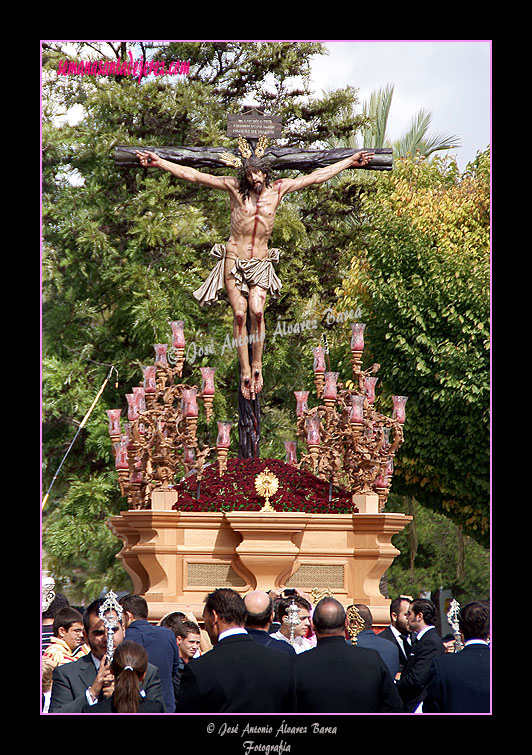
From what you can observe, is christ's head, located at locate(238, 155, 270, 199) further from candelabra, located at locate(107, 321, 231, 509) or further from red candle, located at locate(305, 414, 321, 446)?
red candle, located at locate(305, 414, 321, 446)

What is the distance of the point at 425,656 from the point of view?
8383 millimetres

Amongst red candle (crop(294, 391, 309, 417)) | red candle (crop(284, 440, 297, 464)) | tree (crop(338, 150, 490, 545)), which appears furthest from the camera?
tree (crop(338, 150, 490, 545))

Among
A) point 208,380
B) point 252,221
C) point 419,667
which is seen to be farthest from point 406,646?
point 252,221

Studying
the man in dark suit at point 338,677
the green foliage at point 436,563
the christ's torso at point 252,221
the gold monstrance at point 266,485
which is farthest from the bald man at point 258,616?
the green foliage at point 436,563

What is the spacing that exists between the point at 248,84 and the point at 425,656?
19.3 m

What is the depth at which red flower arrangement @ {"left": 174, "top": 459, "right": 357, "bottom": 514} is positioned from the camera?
13.3m

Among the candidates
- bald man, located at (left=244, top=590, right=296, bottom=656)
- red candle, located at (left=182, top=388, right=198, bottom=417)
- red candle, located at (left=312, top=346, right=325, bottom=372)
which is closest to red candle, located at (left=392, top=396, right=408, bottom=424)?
red candle, located at (left=312, top=346, right=325, bottom=372)

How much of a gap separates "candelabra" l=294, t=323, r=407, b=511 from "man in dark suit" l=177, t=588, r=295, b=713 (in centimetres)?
786

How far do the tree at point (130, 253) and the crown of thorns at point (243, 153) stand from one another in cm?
835

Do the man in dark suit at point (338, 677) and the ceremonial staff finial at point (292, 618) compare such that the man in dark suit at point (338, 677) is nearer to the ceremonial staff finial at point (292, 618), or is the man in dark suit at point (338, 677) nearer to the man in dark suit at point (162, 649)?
the man in dark suit at point (162, 649)

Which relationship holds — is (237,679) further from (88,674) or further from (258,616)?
(88,674)

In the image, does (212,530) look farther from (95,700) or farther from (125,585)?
(125,585)

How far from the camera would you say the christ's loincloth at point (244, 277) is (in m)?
14.7

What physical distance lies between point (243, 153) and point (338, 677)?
32.0ft
